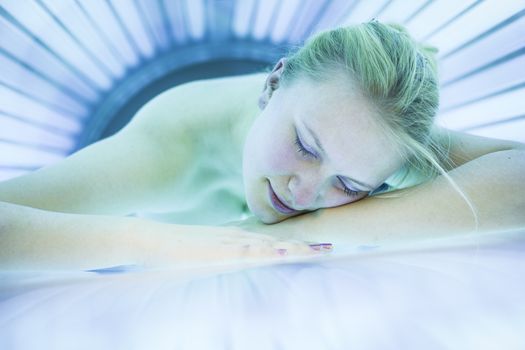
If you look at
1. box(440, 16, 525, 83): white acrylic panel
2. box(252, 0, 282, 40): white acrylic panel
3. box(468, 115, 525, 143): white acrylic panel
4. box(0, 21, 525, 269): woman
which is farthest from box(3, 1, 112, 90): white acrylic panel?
box(468, 115, 525, 143): white acrylic panel

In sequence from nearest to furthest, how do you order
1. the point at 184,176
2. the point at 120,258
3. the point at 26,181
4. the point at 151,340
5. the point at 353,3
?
1. the point at 151,340
2. the point at 120,258
3. the point at 26,181
4. the point at 184,176
5. the point at 353,3

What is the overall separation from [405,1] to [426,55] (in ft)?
1.15

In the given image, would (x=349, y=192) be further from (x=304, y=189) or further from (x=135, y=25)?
(x=135, y=25)

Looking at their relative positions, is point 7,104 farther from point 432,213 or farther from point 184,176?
point 432,213

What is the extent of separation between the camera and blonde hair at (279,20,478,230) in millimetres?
761

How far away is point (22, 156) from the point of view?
4.28 feet

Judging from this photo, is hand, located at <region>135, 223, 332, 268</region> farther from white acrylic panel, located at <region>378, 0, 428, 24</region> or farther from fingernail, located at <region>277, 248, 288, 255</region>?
white acrylic panel, located at <region>378, 0, 428, 24</region>

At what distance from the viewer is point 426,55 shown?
2.90 ft

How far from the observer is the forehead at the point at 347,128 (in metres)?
0.73

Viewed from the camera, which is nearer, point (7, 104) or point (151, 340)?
point (151, 340)

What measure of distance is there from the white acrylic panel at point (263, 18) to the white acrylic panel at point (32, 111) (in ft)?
2.44

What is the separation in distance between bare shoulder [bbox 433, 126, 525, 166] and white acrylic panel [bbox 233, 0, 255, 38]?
2.67 ft

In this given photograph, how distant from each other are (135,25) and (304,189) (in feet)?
3.25

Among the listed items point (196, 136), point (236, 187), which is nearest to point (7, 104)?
point (196, 136)
